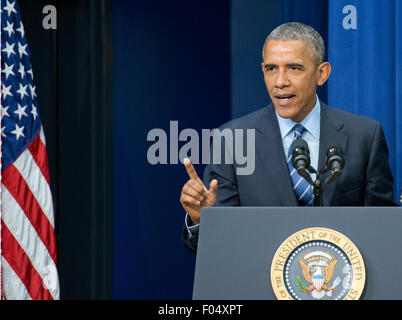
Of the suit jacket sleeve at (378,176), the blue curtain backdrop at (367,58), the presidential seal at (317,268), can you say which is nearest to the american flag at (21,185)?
the blue curtain backdrop at (367,58)

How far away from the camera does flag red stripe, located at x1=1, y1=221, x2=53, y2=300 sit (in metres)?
3.40

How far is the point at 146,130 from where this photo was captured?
4465 millimetres

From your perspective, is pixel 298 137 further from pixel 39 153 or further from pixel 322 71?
pixel 39 153

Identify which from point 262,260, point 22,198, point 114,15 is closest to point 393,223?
point 262,260

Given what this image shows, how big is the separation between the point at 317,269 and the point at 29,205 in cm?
228

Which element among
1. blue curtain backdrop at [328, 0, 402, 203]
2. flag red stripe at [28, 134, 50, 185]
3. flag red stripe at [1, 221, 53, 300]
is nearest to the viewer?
blue curtain backdrop at [328, 0, 402, 203]

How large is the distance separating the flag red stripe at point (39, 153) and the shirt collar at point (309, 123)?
1.57m

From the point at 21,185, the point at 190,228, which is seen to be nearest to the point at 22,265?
the point at 21,185

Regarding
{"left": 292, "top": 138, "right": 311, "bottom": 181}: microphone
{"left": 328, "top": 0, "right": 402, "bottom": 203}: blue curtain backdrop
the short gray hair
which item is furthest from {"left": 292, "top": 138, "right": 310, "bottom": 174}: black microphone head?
{"left": 328, "top": 0, "right": 402, "bottom": 203}: blue curtain backdrop

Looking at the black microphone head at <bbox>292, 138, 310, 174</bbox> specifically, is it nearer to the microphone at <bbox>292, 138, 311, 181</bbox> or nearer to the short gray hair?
the microphone at <bbox>292, 138, 311, 181</bbox>

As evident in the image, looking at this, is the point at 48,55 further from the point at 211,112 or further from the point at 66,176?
the point at 211,112

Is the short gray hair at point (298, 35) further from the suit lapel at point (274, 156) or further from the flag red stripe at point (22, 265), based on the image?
the flag red stripe at point (22, 265)

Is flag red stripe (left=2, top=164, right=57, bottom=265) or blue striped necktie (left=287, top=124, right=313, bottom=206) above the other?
blue striped necktie (left=287, top=124, right=313, bottom=206)

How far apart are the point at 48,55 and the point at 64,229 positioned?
3.93 feet
